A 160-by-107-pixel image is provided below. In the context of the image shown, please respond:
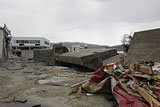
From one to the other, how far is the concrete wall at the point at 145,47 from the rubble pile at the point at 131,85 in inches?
117

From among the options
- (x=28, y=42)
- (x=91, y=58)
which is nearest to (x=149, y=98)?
(x=91, y=58)

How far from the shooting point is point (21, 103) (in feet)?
12.1

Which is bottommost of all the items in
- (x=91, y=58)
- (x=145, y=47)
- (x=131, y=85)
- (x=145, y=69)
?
(x=131, y=85)

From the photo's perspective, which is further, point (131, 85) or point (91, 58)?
point (91, 58)

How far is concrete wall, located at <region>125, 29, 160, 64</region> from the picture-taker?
690cm

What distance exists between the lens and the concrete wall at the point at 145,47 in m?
6.90

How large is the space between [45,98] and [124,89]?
237cm

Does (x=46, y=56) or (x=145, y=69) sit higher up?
(x=145, y=69)

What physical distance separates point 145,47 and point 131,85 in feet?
16.1

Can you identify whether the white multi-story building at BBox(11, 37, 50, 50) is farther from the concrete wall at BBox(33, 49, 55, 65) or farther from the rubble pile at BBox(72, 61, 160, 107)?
the rubble pile at BBox(72, 61, 160, 107)

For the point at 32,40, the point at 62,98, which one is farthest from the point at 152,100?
the point at 32,40

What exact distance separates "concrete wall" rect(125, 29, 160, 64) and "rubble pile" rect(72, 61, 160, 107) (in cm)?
296

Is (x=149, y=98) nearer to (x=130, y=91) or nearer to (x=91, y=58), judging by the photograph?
(x=130, y=91)

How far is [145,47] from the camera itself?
7.62 metres
